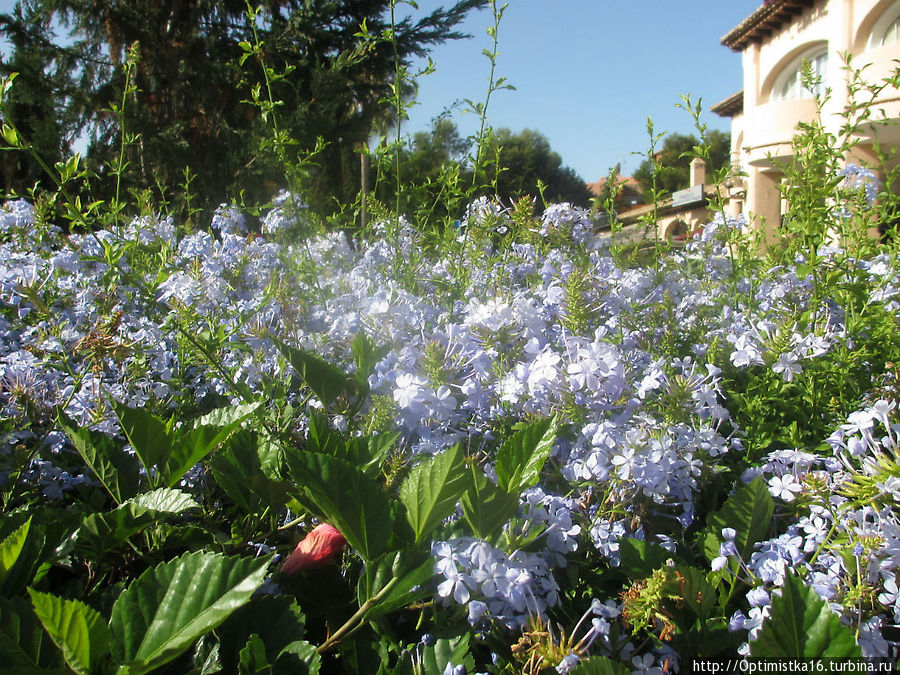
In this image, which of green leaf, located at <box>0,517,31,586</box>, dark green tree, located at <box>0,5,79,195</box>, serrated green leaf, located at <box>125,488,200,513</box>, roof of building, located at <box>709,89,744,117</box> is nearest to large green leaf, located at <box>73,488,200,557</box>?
serrated green leaf, located at <box>125,488,200,513</box>

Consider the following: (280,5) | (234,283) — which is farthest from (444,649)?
(280,5)

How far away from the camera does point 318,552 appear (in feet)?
3.18

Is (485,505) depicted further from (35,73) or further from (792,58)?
(792,58)

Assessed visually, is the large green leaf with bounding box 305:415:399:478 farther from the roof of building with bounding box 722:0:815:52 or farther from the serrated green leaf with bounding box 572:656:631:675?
the roof of building with bounding box 722:0:815:52

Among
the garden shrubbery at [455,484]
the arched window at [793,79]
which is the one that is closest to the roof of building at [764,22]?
the arched window at [793,79]

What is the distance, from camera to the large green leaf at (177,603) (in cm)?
68

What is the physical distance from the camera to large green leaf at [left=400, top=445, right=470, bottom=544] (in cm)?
80

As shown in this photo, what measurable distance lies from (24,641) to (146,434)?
1.16 feet

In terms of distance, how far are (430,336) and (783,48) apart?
21206mm

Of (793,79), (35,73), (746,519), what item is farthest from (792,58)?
(746,519)

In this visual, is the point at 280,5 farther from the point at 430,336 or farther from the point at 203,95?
the point at 430,336

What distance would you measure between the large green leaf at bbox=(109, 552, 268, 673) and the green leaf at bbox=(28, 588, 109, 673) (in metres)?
0.03

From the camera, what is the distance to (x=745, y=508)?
3.41ft

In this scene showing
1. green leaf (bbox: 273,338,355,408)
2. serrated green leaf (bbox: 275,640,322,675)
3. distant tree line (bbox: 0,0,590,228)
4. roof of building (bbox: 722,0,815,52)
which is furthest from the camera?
roof of building (bbox: 722,0,815,52)
